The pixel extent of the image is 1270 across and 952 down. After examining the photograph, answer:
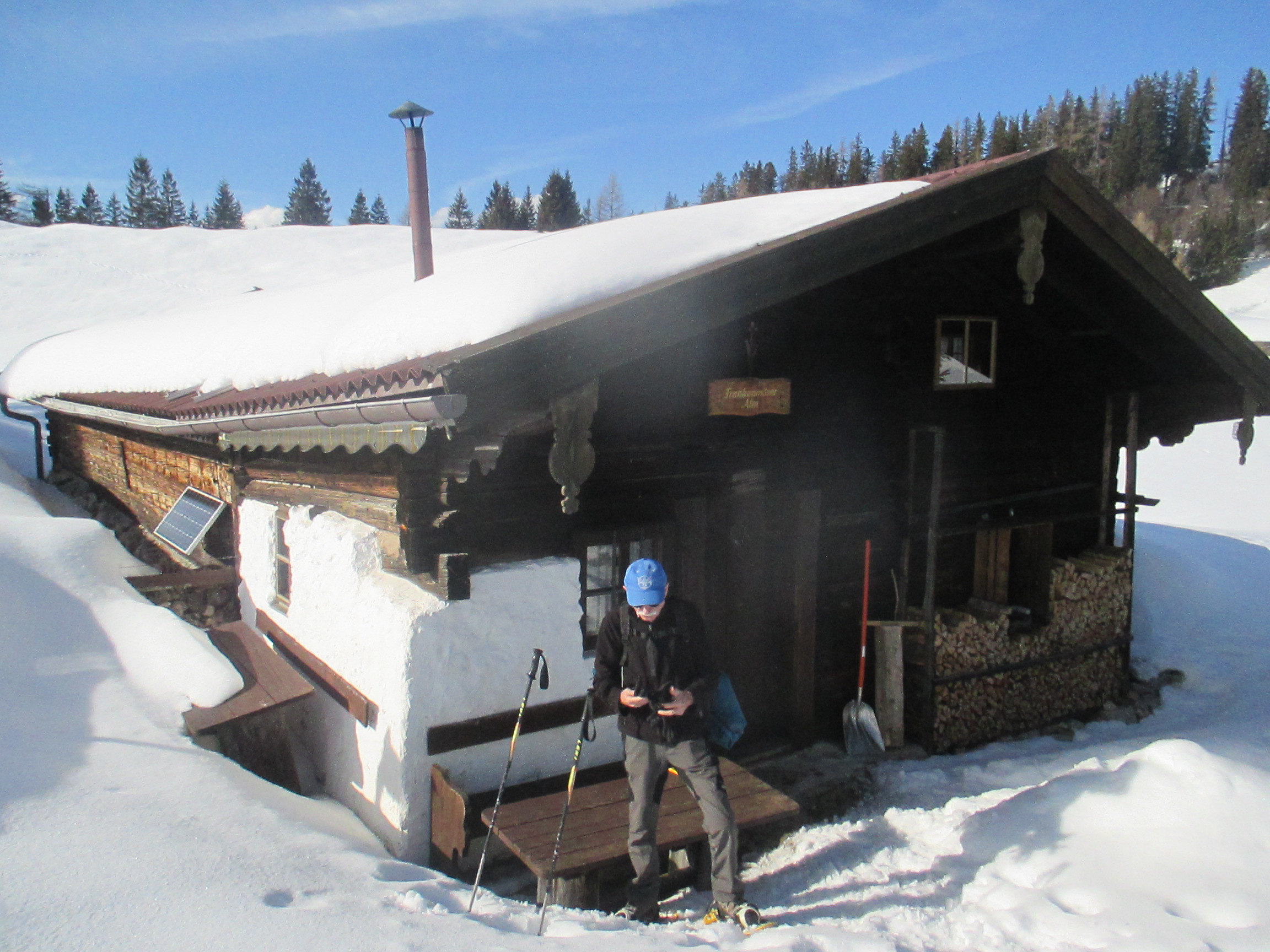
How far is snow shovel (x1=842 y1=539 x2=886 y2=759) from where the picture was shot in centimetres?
646

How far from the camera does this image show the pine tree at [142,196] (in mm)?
78938

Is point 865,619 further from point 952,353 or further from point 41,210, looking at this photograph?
point 41,210

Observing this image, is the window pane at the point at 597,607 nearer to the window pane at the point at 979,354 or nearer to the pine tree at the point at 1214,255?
the window pane at the point at 979,354

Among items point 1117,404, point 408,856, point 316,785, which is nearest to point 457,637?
point 408,856

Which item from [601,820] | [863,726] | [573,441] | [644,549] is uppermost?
[573,441]

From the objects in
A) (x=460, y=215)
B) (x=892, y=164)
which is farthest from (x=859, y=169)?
(x=460, y=215)

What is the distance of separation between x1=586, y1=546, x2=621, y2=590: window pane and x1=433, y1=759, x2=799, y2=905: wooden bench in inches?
49.5

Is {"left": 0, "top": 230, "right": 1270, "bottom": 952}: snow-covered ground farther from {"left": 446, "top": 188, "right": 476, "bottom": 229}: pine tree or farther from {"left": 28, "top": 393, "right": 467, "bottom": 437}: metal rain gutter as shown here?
{"left": 446, "top": 188, "right": 476, "bottom": 229}: pine tree

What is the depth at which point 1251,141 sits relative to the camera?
68000 millimetres

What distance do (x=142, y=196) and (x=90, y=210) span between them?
18.3 feet

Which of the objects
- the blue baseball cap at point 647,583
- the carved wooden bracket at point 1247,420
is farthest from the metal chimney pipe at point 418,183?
the carved wooden bracket at point 1247,420

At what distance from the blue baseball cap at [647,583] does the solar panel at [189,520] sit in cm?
567

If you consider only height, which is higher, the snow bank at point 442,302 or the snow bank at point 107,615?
the snow bank at point 442,302

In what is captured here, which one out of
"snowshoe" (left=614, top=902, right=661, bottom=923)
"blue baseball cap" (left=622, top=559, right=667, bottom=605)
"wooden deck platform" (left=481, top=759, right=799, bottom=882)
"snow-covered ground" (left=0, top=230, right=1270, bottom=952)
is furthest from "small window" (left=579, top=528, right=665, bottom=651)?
"snow-covered ground" (left=0, top=230, right=1270, bottom=952)
